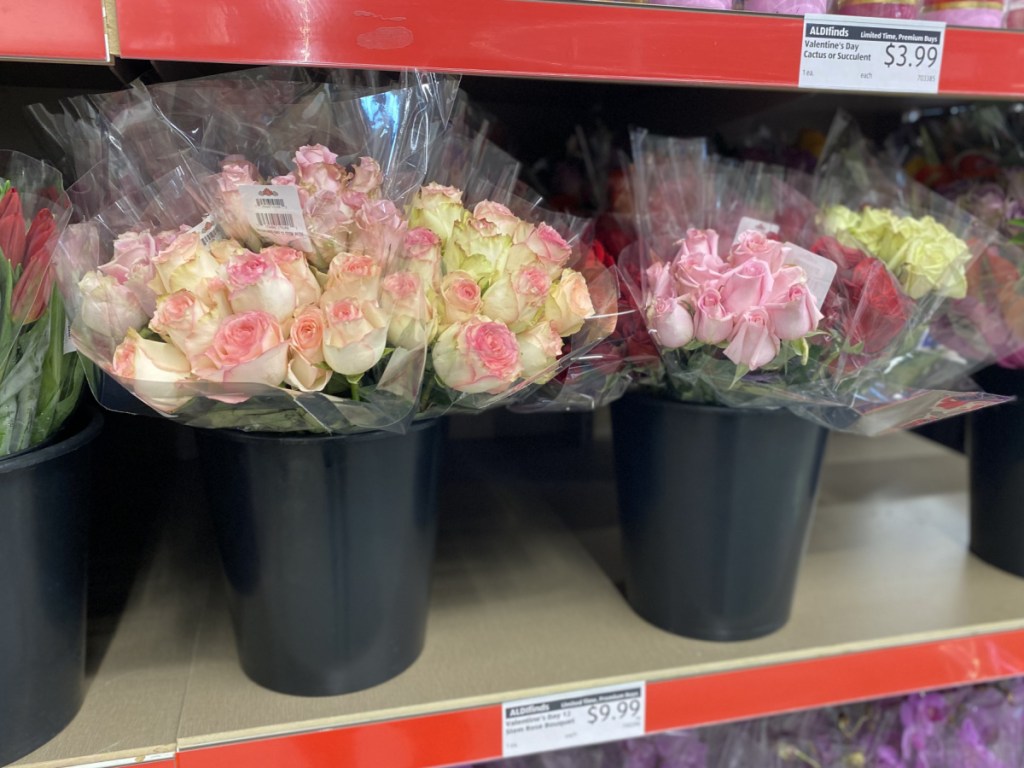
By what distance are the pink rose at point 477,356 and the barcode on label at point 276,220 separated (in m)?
0.12

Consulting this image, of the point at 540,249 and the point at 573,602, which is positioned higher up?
the point at 540,249

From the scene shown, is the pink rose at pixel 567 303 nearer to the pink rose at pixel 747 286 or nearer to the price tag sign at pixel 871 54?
the pink rose at pixel 747 286

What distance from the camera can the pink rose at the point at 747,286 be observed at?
0.56 meters

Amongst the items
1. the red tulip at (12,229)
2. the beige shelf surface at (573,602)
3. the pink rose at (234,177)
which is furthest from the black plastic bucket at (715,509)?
the red tulip at (12,229)

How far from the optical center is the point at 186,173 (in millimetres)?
577

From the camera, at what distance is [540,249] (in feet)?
1.83

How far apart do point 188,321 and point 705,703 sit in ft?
1.62

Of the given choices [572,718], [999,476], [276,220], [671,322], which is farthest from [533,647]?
[999,476]

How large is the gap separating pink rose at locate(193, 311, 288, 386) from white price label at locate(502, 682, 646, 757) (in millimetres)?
325

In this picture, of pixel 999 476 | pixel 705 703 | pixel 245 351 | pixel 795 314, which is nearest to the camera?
pixel 245 351

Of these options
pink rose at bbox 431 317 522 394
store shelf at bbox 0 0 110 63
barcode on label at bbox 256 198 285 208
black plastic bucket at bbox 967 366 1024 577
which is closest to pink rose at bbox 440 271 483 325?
pink rose at bbox 431 317 522 394

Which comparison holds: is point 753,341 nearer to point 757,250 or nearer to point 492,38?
point 757,250

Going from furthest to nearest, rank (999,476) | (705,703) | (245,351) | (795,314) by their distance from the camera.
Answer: (999,476) < (705,703) < (795,314) < (245,351)

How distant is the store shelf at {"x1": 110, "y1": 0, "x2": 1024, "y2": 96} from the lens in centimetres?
48
